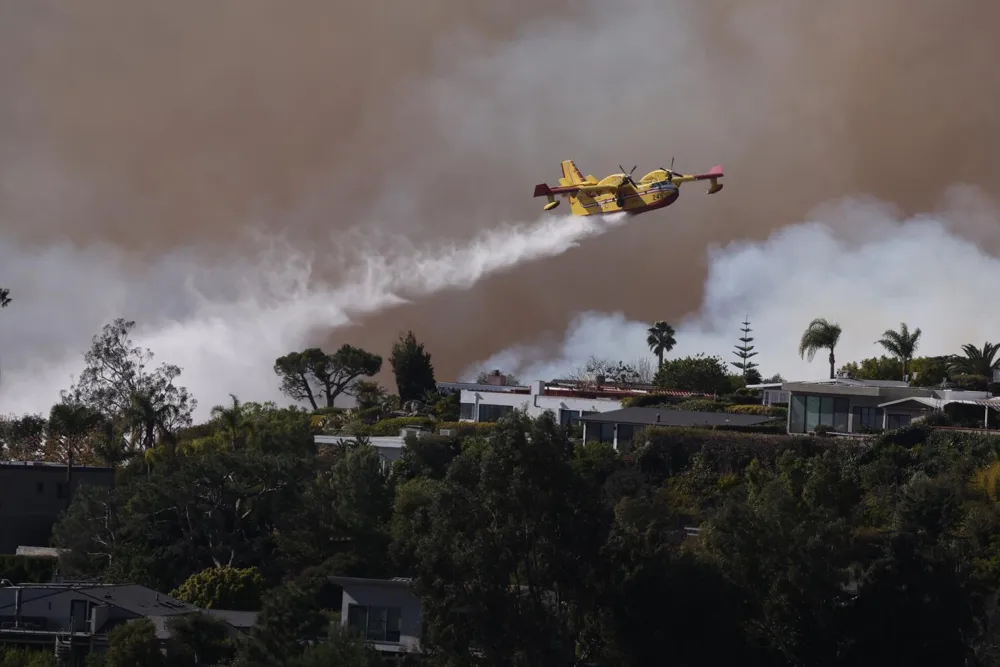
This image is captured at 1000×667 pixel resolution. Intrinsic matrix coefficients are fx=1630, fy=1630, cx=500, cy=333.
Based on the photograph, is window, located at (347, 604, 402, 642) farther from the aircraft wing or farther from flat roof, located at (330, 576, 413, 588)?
the aircraft wing

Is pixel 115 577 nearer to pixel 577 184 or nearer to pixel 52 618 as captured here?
pixel 52 618

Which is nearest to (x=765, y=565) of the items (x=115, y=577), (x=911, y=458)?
(x=911, y=458)

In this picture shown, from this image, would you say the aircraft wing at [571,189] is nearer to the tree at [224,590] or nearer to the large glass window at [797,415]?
the large glass window at [797,415]

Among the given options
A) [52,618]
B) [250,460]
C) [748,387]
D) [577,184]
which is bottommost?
[52,618]

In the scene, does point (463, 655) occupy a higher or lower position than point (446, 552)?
lower

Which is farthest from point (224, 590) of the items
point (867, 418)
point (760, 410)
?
point (760, 410)

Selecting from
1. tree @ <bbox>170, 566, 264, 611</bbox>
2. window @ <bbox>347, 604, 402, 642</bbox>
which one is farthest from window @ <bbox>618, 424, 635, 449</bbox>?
window @ <bbox>347, 604, 402, 642</bbox>

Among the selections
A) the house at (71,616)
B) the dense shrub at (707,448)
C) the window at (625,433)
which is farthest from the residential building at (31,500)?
the dense shrub at (707,448)
